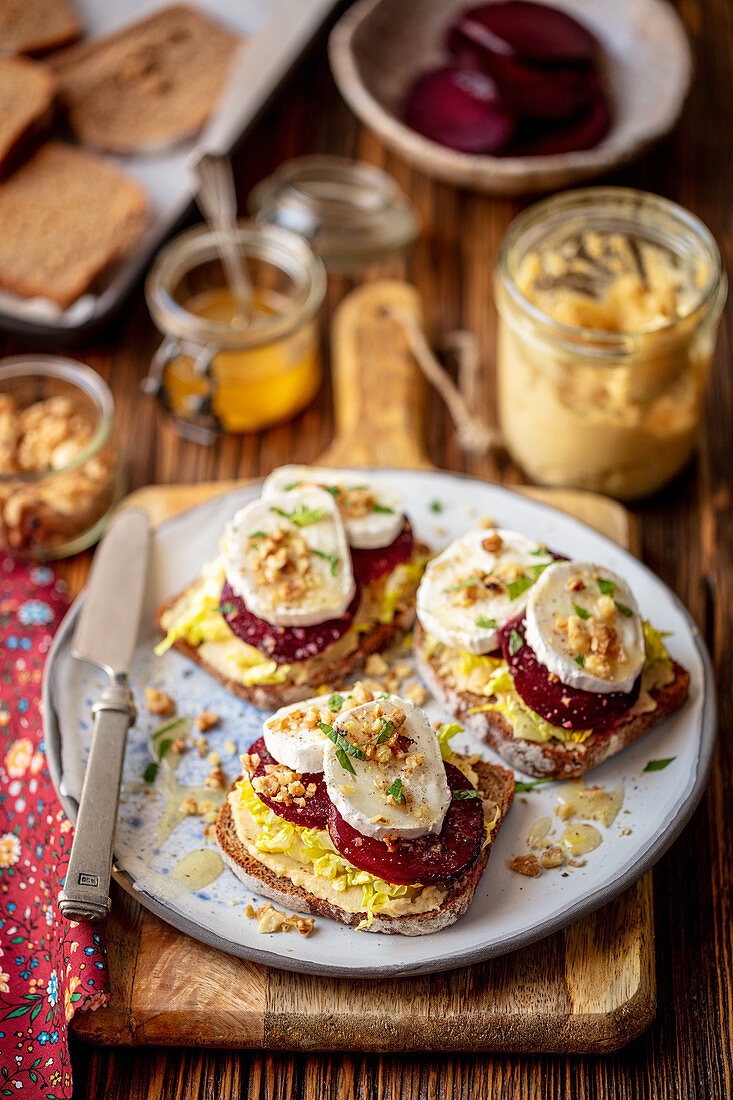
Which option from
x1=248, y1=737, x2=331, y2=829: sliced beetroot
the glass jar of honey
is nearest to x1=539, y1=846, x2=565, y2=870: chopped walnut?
x1=248, y1=737, x2=331, y2=829: sliced beetroot

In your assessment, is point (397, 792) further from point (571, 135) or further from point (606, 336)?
point (571, 135)

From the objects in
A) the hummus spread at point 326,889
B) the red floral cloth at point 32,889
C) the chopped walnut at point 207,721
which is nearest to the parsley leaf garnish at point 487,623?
the hummus spread at point 326,889

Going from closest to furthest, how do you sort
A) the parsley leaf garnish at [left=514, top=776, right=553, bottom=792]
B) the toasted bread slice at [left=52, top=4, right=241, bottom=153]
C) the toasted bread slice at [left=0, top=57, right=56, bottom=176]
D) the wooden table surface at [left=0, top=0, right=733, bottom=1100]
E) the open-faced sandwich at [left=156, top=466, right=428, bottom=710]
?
1. the wooden table surface at [left=0, top=0, right=733, bottom=1100]
2. the parsley leaf garnish at [left=514, top=776, right=553, bottom=792]
3. the open-faced sandwich at [left=156, top=466, right=428, bottom=710]
4. the toasted bread slice at [left=0, top=57, right=56, bottom=176]
5. the toasted bread slice at [left=52, top=4, right=241, bottom=153]

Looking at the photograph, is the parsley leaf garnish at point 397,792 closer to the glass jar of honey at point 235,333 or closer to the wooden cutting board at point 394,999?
the wooden cutting board at point 394,999

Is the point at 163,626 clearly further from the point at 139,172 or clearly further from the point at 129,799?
the point at 139,172

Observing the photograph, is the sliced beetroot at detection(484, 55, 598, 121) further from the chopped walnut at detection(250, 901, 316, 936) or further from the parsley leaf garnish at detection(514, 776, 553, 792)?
the chopped walnut at detection(250, 901, 316, 936)

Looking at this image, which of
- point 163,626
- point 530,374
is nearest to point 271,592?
point 163,626

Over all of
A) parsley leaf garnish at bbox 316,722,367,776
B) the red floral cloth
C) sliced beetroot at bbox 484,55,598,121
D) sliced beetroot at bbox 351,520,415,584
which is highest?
sliced beetroot at bbox 484,55,598,121

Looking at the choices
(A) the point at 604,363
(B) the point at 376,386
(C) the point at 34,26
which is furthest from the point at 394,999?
(C) the point at 34,26
